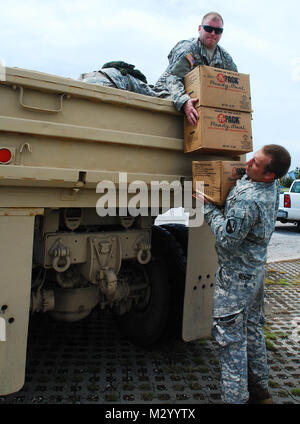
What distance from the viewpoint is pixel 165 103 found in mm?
2496

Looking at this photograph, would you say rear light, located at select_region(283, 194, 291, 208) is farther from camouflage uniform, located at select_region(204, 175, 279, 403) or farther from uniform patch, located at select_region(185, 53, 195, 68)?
camouflage uniform, located at select_region(204, 175, 279, 403)

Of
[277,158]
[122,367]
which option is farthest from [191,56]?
[122,367]

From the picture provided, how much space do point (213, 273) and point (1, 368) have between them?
1627 millimetres

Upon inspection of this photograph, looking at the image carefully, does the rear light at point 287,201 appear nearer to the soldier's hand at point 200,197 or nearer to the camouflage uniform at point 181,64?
the camouflage uniform at point 181,64

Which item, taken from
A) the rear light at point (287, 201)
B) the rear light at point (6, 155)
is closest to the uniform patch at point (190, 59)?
the rear light at point (6, 155)

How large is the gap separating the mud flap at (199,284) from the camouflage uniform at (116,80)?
3.75ft

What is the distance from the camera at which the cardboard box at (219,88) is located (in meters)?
2.40

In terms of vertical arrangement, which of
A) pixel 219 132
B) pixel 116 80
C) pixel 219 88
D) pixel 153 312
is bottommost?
pixel 153 312

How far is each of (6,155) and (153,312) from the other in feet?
5.71

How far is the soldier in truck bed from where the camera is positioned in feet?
8.77

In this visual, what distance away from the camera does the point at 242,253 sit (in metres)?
2.21

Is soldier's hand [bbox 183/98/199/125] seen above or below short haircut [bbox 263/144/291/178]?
above

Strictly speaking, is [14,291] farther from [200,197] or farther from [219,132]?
[219,132]

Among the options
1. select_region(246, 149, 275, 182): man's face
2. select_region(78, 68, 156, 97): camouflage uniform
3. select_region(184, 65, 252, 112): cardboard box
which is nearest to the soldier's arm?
select_region(246, 149, 275, 182): man's face
